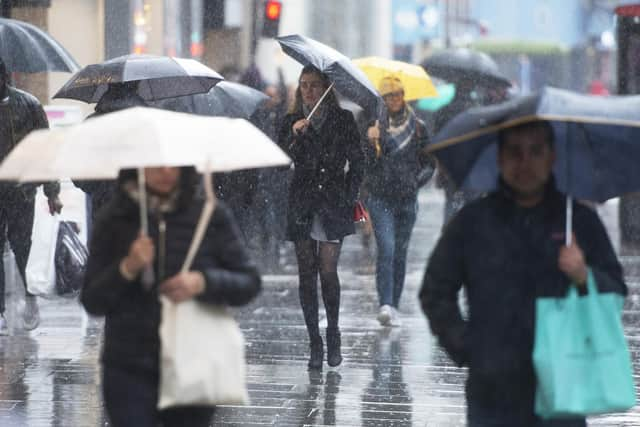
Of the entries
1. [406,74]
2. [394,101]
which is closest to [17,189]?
[394,101]

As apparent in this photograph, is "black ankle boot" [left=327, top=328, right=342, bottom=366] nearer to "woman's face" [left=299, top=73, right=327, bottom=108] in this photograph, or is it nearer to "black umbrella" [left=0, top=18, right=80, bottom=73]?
"woman's face" [left=299, top=73, right=327, bottom=108]

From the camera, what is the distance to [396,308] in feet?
36.2

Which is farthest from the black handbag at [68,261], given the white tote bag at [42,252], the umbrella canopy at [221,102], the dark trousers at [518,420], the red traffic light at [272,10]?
the red traffic light at [272,10]

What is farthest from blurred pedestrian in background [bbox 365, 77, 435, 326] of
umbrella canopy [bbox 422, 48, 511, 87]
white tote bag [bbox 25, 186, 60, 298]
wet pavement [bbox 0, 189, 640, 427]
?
umbrella canopy [bbox 422, 48, 511, 87]

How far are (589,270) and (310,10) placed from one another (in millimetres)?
40870

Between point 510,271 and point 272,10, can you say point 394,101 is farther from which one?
point 272,10

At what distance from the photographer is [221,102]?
10070 millimetres

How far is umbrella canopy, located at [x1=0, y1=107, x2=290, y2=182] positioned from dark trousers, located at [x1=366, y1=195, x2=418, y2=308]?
20.0ft

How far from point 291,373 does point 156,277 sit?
4.17 meters

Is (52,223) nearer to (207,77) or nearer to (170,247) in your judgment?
(207,77)

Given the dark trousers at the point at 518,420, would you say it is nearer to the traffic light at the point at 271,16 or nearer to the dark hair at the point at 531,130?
the dark hair at the point at 531,130

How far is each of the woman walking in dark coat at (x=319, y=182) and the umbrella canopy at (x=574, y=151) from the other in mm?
3840

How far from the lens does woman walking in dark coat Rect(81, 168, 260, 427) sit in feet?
15.1

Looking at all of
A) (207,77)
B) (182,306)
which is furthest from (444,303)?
(207,77)
